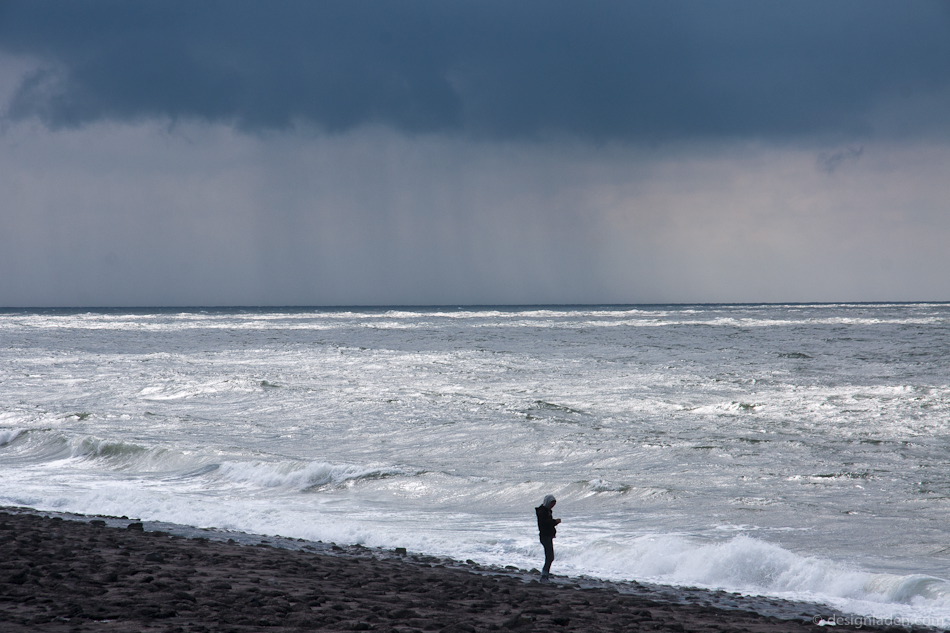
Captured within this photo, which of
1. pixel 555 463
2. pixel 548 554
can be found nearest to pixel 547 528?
pixel 548 554

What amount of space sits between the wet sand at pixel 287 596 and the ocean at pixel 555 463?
175cm

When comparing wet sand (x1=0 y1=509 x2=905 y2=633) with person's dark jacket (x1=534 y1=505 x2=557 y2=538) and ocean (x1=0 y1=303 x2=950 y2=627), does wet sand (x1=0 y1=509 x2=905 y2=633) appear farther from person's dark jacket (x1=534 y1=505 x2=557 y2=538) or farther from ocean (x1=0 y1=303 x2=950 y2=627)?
ocean (x1=0 y1=303 x2=950 y2=627)

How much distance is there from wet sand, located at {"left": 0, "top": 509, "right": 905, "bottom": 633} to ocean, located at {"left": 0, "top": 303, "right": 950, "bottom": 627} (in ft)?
5.75

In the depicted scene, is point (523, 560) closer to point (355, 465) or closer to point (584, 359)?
point (355, 465)

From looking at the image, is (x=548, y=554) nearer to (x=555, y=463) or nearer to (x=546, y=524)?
(x=546, y=524)

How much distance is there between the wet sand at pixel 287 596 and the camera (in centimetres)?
775

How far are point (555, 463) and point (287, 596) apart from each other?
11.5 meters

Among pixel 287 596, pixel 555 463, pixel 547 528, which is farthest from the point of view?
pixel 555 463

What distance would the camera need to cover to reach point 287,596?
879cm

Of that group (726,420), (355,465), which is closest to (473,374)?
(726,420)

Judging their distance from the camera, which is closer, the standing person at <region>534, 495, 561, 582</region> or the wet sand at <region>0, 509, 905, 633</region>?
the wet sand at <region>0, 509, 905, 633</region>

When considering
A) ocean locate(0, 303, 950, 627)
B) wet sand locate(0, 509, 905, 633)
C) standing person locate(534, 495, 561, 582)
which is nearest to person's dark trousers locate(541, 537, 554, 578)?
standing person locate(534, 495, 561, 582)

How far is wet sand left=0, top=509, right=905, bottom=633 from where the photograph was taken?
775 cm

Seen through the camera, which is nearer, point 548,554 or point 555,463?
point 548,554
